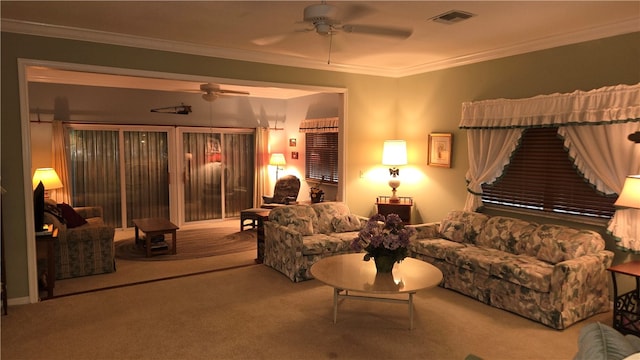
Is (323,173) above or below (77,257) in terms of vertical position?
above

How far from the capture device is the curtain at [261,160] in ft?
29.7

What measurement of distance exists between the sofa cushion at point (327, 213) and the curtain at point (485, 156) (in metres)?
1.59

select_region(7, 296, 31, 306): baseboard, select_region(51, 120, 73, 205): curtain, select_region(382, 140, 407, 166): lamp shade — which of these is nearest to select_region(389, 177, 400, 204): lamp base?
select_region(382, 140, 407, 166): lamp shade

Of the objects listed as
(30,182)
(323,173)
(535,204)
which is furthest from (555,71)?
(30,182)

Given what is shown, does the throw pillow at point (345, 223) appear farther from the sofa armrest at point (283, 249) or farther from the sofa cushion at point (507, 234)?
the sofa cushion at point (507, 234)

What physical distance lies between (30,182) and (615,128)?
18.1 ft

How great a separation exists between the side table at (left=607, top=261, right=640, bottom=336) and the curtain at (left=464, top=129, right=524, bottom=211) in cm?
166

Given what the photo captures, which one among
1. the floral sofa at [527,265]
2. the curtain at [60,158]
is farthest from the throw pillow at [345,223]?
the curtain at [60,158]

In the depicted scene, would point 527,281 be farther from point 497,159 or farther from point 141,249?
point 141,249

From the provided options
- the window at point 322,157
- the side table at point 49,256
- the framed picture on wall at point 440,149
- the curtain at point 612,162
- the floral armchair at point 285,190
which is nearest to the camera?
the curtain at point 612,162

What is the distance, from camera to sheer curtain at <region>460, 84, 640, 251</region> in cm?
385

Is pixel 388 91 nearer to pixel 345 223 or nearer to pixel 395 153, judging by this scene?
pixel 395 153

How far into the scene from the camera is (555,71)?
14.6ft

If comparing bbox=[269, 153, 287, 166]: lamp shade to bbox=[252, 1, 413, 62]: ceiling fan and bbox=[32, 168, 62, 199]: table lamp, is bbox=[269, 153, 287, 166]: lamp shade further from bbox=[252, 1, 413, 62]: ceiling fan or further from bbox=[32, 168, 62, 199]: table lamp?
bbox=[252, 1, 413, 62]: ceiling fan
